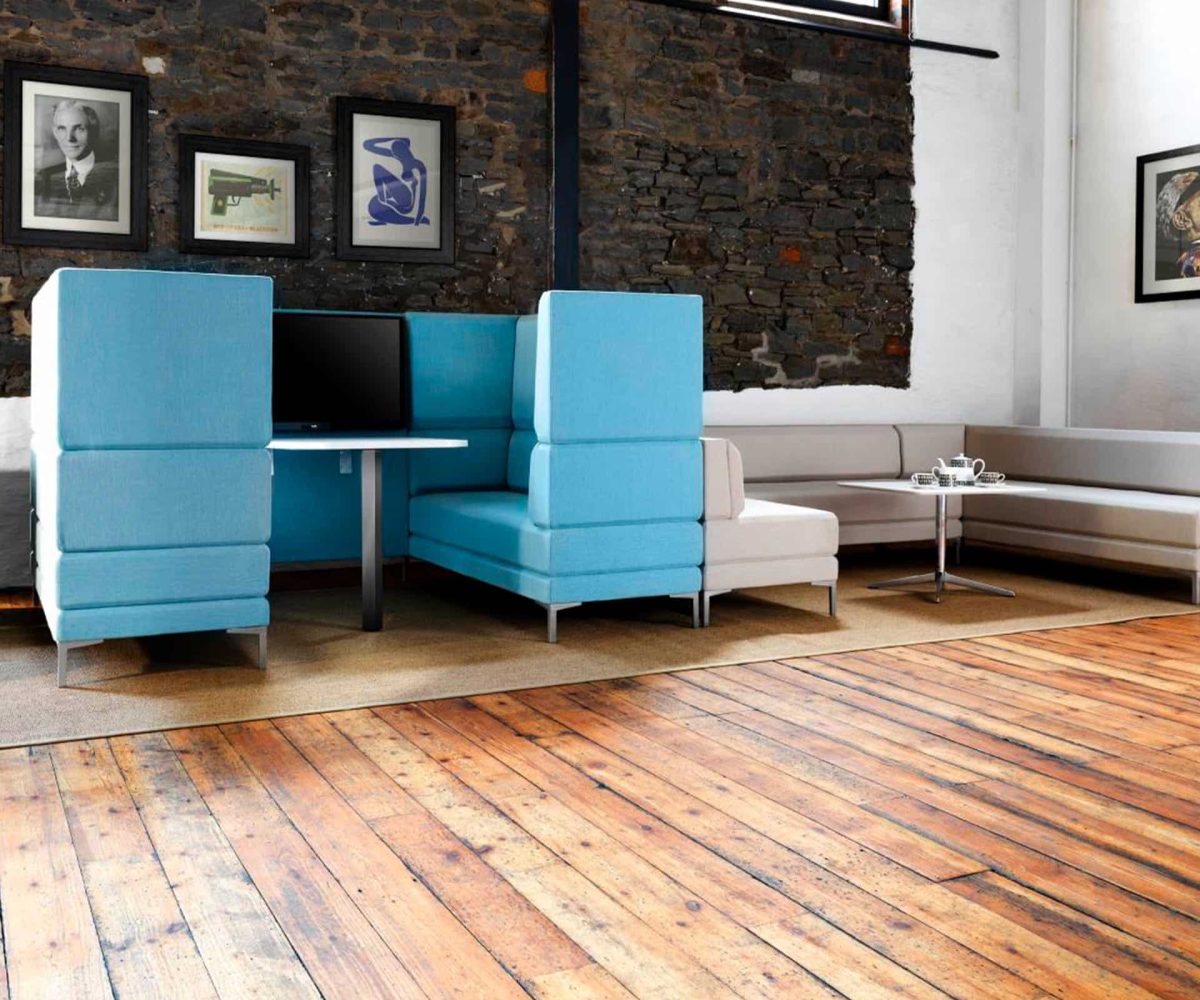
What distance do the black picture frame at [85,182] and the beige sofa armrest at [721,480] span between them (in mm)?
2814

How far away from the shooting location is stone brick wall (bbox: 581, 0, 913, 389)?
6.73 m

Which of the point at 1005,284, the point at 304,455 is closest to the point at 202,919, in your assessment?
the point at 304,455

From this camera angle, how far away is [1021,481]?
7258 millimetres

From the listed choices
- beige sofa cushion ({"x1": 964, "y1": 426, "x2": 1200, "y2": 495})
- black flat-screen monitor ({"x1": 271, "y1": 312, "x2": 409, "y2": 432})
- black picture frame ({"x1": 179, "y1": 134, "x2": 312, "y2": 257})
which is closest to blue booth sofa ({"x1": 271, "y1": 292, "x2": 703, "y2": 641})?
black flat-screen monitor ({"x1": 271, "y1": 312, "x2": 409, "y2": 432})

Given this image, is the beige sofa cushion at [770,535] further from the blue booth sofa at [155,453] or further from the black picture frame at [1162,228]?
the black picture frame at [1162,228]

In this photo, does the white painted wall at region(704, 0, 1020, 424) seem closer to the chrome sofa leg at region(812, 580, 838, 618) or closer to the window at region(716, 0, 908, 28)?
the window at region(716, 0, 908, 28)

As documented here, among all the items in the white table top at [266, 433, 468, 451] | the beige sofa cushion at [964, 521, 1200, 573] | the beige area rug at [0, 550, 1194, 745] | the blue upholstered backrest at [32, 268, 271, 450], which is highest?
the blue upholstered backrest at [32, 268, 271, 450]

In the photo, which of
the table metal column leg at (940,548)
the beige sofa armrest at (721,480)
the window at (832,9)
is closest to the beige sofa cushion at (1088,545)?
the table metal column leg at (940,548)

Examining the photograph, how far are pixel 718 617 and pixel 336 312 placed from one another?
87.5 inches

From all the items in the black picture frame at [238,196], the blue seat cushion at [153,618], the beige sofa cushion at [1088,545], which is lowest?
the blue seat cushion at [153,618]

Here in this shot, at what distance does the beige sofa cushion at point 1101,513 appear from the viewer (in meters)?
5.68

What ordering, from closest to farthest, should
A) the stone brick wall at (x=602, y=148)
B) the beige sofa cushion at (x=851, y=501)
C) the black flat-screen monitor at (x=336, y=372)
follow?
the black flat-screen monitor at (x=336, y=372) < the stone brick wall at (x=602, y=148) < the beige sofa cushion at (x=851, y=501)

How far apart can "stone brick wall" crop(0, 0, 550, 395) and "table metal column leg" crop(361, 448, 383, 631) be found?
157 cm

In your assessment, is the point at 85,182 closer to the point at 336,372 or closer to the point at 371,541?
the point at 336,372
